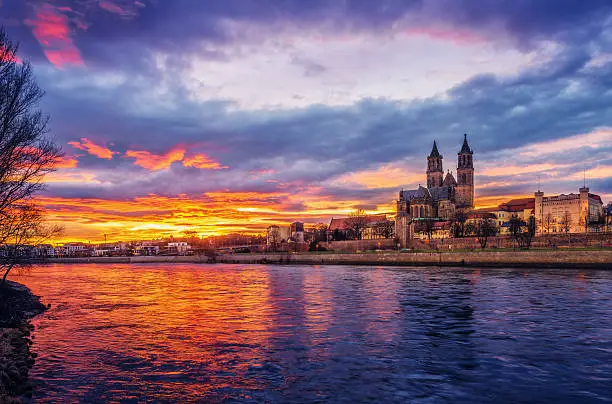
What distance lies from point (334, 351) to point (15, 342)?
1368 centimetres

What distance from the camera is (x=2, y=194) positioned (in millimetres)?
24375

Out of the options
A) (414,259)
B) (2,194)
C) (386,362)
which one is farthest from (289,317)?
(414,259)

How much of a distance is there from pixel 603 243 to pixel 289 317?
81.8 metres

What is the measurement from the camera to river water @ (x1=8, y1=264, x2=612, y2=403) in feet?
45.2

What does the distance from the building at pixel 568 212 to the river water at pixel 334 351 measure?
162 metres

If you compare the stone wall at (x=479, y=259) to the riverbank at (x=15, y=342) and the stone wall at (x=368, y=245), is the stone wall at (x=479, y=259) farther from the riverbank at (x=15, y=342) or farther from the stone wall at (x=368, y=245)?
the riverbank at (x=15, y=342)

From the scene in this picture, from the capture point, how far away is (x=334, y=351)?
1859 cm

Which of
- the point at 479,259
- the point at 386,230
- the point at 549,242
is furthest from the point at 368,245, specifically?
the point at 479,259

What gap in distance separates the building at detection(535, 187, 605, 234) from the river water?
161669mm

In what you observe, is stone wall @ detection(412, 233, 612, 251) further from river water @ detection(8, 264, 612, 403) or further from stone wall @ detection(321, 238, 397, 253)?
river water @ detection(8, 264, 612, 403)

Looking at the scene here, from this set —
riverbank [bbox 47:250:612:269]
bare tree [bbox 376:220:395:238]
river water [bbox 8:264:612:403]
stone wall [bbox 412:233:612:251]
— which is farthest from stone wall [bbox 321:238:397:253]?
river water [bbox 8:264:612:403]

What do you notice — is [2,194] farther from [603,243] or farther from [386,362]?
[603,243]

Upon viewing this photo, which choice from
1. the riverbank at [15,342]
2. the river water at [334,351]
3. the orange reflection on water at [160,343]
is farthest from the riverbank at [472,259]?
the riverbank at [15,342]

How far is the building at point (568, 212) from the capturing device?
568 feet
